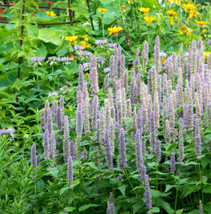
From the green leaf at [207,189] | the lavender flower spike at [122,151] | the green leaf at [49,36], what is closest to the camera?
the lavender flower spike at [122,151]

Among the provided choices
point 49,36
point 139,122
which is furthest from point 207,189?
point 49,36

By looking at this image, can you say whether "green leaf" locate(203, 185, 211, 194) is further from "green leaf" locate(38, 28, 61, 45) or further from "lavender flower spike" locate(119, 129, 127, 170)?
"green leaf" locate(38, 28, 61, 45)

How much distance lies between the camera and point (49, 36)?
589 centimetres

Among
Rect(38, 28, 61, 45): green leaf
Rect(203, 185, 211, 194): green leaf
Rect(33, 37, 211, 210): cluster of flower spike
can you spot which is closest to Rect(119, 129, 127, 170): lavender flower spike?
Rect(33, 37, 211, 210): cluster of flower spike

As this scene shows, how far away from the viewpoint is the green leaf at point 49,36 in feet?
19.0

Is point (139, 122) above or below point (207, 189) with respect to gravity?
above

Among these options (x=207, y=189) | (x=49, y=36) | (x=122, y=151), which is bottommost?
(x=207, y=189)

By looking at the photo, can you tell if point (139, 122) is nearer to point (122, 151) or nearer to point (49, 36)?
point (122, 151)

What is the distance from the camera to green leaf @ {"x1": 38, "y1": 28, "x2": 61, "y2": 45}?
5804 mm

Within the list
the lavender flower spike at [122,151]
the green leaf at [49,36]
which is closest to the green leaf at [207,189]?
the lavender flower spike at [122,151]

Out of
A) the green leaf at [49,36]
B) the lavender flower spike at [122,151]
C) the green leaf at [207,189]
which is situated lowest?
the green leaf at [207,189]

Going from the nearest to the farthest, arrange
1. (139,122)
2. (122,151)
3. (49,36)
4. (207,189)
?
(122,151), (207,189), (139,122), (49,36)

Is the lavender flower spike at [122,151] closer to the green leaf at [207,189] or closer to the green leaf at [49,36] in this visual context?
the green leaf at [207,189]

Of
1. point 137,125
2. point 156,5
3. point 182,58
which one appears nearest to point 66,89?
point 182,58
